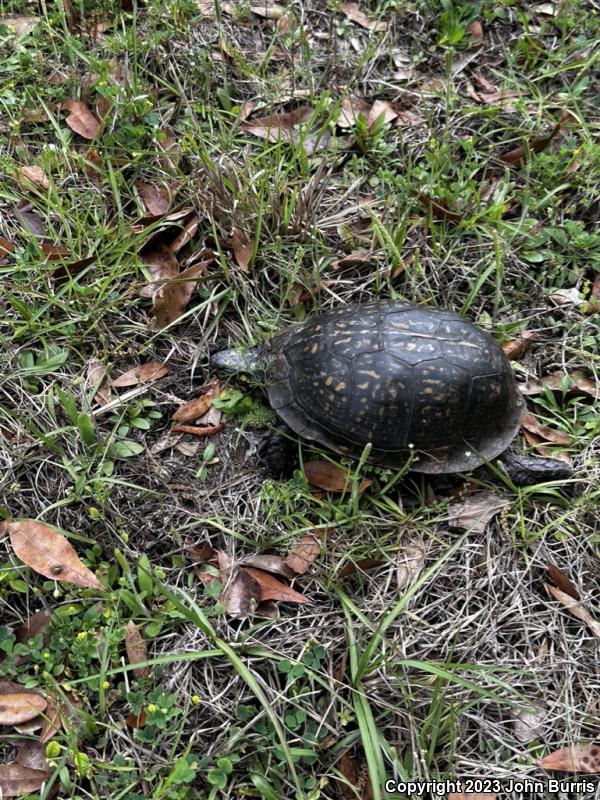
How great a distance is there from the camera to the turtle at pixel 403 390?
2711 mm

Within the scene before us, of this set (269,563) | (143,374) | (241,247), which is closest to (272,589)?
(269,563)

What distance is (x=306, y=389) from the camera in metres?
2.87

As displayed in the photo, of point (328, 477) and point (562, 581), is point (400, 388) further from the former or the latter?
point (562, 581)

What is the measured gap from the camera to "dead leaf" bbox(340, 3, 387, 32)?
13.5 feet

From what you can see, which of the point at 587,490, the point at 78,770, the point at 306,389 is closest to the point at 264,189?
the point at 306,389

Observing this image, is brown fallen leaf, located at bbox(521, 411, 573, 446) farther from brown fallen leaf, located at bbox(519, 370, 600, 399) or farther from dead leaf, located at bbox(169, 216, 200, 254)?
dead leaf, located at bbox(169, 216, 200, 254)

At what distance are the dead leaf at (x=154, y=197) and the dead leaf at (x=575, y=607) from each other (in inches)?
110

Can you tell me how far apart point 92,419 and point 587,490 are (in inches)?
95.4

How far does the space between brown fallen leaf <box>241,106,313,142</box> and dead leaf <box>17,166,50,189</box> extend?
1227mm

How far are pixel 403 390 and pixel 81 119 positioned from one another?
8.33 feet

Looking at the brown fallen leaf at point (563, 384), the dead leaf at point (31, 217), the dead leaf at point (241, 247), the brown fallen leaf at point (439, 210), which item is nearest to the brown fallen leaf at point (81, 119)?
the dead leaf at point (31, 217)

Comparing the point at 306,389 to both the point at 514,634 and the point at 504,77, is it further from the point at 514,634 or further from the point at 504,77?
the point at 504,77

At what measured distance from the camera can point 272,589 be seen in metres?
2.59

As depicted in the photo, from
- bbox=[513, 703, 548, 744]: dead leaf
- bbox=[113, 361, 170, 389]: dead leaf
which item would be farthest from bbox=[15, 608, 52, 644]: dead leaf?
bbox=[513, 703, 548, 744]: dead leaf
